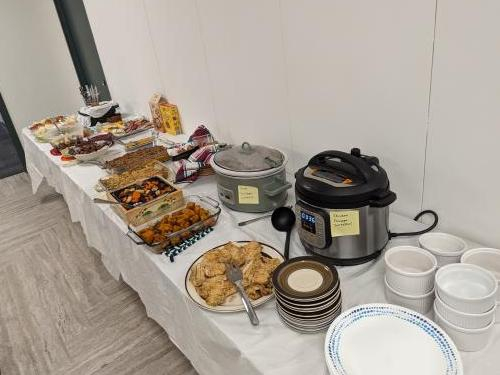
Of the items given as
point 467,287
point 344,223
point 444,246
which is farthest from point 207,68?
point 467,287

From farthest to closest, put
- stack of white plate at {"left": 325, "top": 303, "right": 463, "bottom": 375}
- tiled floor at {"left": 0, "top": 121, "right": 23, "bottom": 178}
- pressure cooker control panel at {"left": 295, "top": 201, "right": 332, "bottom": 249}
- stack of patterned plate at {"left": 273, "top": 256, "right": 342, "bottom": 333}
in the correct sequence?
tiled floor at {"left": 0, "top": 121, "right": 23, "bottom": 178}
pressure cooker control panel at {"left": 295, "top": 201, "right": 332, "bottom": 249}
stack of patterned plate at {"left": 273, "top": 256, "right": 342, "bottom": 333}
stack of white plate at {"left": 325, "top": 303, "right": 463, "bottom": 375}

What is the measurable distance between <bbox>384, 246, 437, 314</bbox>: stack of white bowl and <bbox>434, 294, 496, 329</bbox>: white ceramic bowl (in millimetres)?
57

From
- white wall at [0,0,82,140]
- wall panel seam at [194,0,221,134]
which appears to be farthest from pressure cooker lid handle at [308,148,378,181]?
white wall at [0,0,82,140]

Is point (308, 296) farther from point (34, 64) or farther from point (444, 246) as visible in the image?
point (34, 64)

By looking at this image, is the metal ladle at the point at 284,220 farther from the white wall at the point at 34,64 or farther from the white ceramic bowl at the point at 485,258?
the white wall at the point at 34,64

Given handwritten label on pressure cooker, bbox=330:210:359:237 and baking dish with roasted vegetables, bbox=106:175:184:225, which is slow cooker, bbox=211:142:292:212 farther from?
handwritten label on pressure cooker, bbox=330:210:359:237

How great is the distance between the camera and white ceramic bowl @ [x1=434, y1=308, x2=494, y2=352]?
0.62 meters

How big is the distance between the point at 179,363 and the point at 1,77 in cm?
322

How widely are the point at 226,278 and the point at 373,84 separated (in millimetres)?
596

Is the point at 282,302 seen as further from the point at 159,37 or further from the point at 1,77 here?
the point at 1,77

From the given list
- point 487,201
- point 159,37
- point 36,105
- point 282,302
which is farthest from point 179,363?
point 36,105

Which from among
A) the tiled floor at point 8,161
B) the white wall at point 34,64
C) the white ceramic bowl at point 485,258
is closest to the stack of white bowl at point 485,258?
the white ceramic bowl at point 485,258

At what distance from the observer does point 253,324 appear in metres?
0.76

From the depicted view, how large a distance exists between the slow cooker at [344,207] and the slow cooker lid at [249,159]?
0.24 meters
